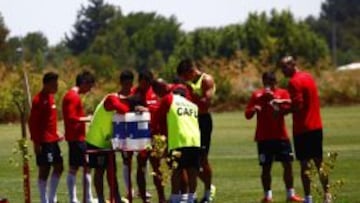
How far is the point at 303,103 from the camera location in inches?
691

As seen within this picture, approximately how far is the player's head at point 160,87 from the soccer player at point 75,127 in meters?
1.11

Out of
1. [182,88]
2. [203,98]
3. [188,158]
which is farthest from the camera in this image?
[203,98]

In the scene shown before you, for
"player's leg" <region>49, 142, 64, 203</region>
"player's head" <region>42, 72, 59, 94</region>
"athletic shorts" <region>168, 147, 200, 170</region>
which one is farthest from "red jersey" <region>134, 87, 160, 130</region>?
"player's leg" <region>49, 142, 64, 203</region>

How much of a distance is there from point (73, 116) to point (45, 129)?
74 cm

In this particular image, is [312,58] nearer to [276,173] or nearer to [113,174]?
[276,173]

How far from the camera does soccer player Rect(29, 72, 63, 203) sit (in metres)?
18.2

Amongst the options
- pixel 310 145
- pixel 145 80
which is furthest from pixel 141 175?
pixel 310 145

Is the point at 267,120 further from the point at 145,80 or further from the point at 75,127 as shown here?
the point at 75,127

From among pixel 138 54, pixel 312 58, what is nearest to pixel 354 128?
pixel 312 58

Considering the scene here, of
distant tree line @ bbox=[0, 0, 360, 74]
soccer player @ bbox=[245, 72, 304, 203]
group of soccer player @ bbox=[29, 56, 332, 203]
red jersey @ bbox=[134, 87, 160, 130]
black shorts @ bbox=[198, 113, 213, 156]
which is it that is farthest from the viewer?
distant tree line @ bbox=[0, 0, 360, 74]

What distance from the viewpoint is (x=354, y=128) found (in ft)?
148

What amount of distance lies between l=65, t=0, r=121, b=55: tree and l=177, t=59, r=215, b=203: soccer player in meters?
158

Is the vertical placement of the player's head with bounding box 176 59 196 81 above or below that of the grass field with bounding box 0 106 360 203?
above

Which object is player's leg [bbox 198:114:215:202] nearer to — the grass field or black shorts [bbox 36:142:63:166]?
the grass field
